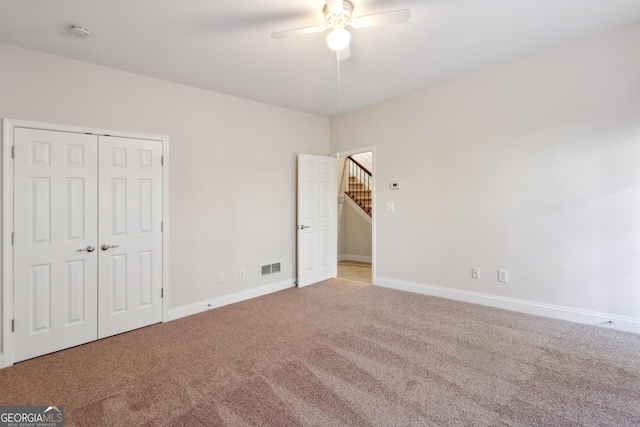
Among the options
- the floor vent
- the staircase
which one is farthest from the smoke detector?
the staircase

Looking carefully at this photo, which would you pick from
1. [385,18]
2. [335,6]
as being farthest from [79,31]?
[385,18]

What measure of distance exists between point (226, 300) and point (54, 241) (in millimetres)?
1915

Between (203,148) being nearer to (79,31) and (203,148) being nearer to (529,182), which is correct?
(79,31)

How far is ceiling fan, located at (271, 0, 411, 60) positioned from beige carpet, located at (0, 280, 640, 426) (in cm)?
250

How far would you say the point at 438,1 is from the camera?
2252mm

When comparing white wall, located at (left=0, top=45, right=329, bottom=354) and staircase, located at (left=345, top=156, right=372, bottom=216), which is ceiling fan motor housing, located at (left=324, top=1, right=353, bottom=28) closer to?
white wall, located at (left=0, top=45, right=329, bottom=354)

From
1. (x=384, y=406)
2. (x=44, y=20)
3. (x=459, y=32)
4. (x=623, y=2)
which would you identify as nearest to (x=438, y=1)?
(x=459, y=32)

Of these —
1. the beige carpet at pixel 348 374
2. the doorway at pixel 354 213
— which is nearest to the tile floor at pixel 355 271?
the doorway at pixel 354 213

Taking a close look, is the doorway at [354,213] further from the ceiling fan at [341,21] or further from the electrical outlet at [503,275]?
the ceiling fan at [341,21]

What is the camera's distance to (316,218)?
4973 mm

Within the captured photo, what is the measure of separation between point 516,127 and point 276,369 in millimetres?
3501

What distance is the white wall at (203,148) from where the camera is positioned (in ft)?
9.21

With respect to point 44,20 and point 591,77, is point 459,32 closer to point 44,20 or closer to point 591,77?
point 591,77

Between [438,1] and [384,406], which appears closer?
[384,406]
